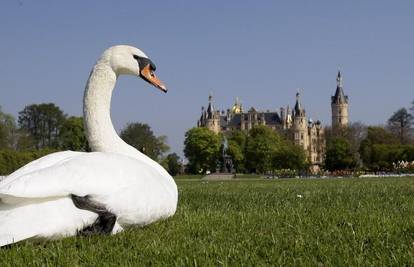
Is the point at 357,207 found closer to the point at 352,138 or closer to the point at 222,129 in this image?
the point at 352,138

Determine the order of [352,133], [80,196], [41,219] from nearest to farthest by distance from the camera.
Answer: [41,219] < [80,196] < [352,133]

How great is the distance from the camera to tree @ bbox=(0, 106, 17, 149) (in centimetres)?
6338

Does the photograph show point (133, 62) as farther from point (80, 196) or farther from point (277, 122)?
point (277, 122)

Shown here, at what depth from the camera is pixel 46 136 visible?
80.5 m

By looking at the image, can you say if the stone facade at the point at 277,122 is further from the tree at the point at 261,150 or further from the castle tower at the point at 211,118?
the tree at the point at 261,150

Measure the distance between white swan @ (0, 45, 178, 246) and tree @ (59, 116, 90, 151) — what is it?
192ft

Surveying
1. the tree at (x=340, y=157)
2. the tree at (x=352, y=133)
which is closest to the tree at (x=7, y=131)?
the tree at (x=340, y=157)

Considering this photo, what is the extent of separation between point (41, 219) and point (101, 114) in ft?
6.88

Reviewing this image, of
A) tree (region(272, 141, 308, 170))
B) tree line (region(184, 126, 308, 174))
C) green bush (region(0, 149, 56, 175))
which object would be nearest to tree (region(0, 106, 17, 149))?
green bush (region(0, 149, 56, 175))

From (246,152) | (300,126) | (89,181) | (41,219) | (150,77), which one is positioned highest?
(300,126)

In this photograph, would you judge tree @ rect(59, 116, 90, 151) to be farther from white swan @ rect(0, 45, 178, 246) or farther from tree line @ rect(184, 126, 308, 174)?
white swan @ rect(0, 45, 178, 246)

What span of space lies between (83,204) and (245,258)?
4.06ft

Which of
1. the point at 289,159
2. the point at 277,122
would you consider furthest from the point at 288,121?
the point at 289,159

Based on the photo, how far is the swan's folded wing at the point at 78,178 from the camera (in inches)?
155
